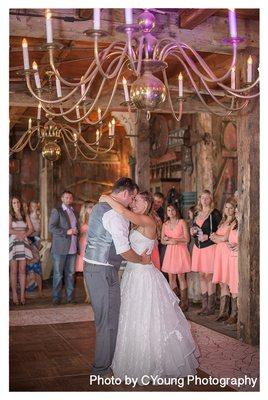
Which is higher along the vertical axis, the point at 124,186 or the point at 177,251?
the point at 124,186

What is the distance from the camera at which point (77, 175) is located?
14.6 m

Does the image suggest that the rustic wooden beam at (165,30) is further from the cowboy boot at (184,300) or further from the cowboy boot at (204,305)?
the cowboy boot at (184,300)

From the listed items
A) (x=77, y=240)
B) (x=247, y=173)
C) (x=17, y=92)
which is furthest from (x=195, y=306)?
(x=17, y=92)

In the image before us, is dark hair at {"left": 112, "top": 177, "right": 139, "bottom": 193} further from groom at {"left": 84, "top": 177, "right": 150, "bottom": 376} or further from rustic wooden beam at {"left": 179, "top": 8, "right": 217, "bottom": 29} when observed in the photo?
rustic wooden beam at {"left": 179, "top": 8, "right": 217, "bottom": 29}

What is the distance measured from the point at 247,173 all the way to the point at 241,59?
4.13 ft

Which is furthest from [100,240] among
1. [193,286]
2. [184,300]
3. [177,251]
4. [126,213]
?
[193,286]

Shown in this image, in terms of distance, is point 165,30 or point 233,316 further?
point 233,316

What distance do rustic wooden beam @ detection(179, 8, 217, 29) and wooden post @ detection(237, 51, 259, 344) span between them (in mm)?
885

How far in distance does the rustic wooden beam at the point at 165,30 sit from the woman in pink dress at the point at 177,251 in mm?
2846

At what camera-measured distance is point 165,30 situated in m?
5.37

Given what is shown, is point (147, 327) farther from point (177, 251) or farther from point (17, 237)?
point (17, 237)

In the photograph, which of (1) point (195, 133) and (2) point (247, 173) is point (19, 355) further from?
(1) point (195, 133)

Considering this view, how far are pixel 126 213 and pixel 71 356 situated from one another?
68.5 inches

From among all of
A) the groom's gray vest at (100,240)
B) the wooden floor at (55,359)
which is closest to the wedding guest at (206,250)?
the wooden floor at (55,359)
